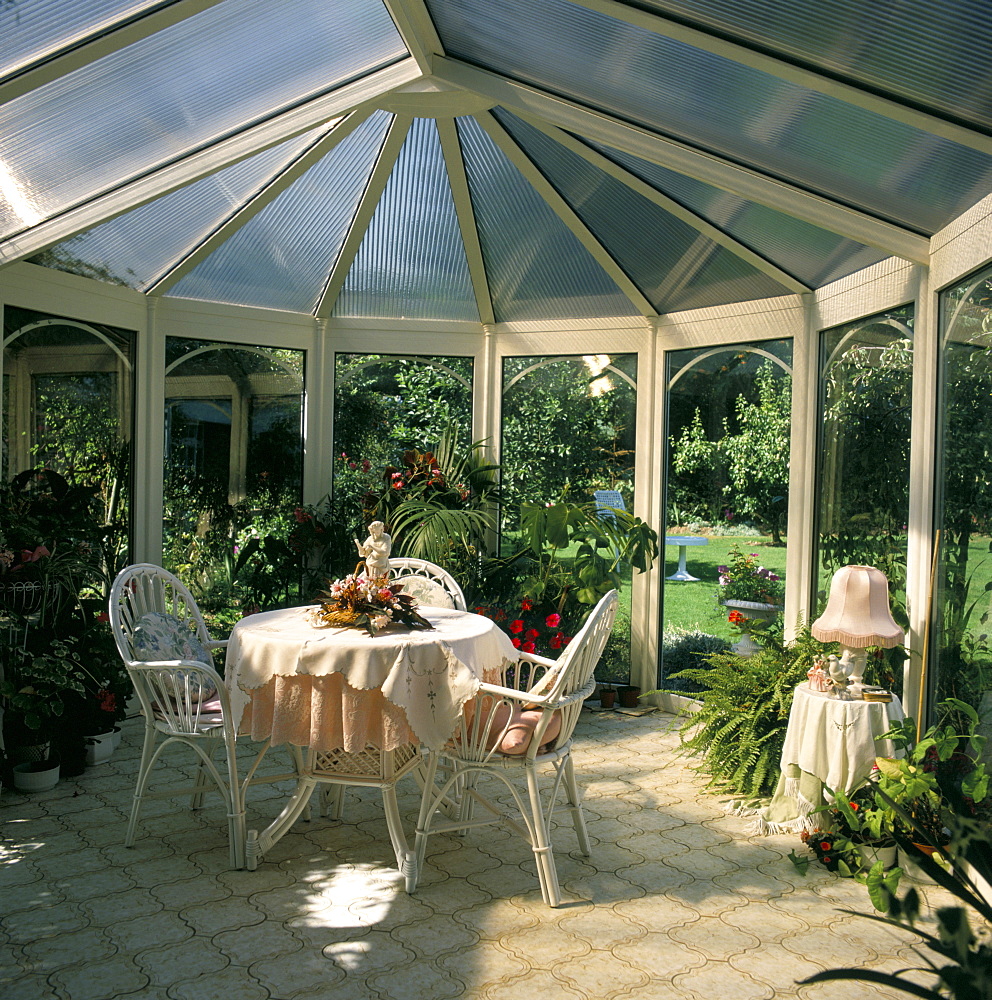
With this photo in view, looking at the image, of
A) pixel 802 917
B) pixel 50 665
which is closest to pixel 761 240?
pixel 802 917

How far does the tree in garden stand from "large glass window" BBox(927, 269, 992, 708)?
1733 millimetres

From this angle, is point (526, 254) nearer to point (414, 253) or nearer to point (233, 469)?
point (414, 253)

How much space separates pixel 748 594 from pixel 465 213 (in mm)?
3021

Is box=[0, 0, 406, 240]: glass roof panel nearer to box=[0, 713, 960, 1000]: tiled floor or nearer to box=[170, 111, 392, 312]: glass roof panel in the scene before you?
box=[170, 111, 392, 312]: glass roof panel

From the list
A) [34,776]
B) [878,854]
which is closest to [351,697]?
[34,776]

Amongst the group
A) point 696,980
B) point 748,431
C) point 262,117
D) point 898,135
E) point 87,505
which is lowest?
point 696,980

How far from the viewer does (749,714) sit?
4.61m

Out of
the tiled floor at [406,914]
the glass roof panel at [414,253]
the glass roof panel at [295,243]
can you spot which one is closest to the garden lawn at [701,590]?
the tiled floor at [406,914]

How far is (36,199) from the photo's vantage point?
421 cm

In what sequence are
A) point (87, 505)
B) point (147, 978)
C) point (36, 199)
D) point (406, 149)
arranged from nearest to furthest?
point (147, 978), point (36, 199), point (87, 505), point (406, 149)

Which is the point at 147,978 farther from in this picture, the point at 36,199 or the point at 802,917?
the point at 36,199

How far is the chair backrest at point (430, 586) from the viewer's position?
4.83m

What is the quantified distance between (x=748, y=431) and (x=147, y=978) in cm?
448

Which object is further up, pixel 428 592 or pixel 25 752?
pixel 428 592
